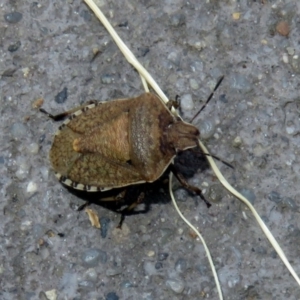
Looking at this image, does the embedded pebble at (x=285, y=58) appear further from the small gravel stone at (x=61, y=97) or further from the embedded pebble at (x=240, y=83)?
the small gravel stone at (x=61, y=97)

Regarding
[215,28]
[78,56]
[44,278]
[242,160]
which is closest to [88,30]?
[78,56]

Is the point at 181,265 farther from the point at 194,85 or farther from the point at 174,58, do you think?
the point at 174,58

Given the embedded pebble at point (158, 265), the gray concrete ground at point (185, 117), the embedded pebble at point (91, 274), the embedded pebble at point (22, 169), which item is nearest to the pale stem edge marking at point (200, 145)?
the gray concrete ground at point (185, 117)

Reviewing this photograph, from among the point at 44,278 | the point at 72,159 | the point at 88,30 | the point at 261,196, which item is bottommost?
the point at 44,278

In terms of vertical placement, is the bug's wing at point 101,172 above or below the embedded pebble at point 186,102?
below

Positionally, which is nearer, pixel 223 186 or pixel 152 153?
pixel 152 153

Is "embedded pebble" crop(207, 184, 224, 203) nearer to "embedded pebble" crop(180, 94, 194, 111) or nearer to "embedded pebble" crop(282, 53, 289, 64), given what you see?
"embedded pebble" crop(180, 94, 194, 111)

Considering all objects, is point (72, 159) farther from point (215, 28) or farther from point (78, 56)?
point (215, 28)

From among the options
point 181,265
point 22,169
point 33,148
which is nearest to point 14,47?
point 33,148
